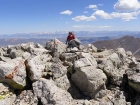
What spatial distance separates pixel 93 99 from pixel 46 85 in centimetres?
494

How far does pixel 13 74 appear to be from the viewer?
16766 millimetres

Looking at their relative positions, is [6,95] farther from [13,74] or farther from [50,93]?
[50,93]

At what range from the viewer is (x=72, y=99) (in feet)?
56.2

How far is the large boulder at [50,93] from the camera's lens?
1574 cm

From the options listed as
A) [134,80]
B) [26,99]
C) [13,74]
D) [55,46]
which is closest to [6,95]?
[26,99]

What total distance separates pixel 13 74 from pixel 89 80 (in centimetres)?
726

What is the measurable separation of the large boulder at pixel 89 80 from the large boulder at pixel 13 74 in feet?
17.5

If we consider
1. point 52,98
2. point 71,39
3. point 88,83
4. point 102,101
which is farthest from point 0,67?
point 71,39

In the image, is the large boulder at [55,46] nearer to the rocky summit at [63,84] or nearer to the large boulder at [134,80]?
the rocky summit at [63,84]

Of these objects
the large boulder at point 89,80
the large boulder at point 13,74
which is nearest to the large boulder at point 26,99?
the large boulder at point 13,74

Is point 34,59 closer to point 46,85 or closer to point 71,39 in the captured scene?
point 46,85

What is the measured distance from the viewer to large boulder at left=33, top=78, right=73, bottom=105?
51.6ft

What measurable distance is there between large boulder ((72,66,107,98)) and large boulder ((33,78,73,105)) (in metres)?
1.97

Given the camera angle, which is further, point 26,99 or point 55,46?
point 55,46
